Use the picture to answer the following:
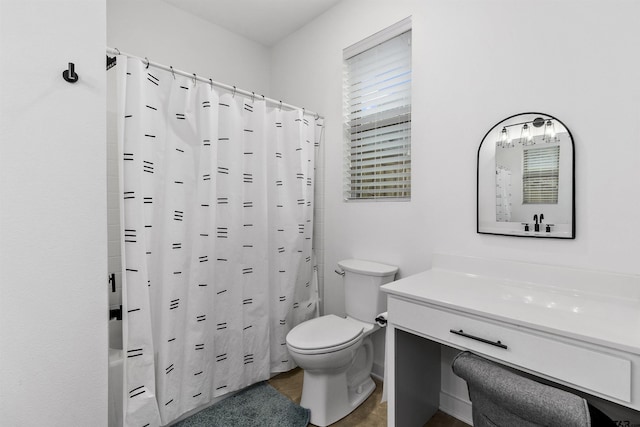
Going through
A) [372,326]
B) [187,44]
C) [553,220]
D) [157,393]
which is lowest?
[157,393]

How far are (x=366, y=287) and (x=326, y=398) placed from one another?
663 millimetres

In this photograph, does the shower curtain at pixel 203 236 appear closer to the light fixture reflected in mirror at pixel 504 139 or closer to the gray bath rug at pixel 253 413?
the gray bath rug at pixel 253 413

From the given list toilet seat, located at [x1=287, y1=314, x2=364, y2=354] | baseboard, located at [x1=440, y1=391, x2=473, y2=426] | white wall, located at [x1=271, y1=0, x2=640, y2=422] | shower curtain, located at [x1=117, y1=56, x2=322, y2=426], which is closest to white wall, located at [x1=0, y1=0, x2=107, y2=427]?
shower curtain, located at [x1=117, y1=56, x2=322, y2=426]

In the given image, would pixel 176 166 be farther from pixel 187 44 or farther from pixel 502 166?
pixel 502 166

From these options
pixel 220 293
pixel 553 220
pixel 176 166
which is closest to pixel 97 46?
pixel 176 166

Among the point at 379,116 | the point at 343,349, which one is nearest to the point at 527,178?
the point at 379,116

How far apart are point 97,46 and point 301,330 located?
5.45 ft

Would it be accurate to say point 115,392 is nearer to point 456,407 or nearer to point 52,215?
point 52,215

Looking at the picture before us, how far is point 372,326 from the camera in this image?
75.0 inches

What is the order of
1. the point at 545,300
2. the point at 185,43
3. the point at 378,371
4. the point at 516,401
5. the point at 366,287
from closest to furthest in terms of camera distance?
the point at 516,401
the point at 545,300
the point at 366,287
the point at 378,371
the point at 185,43

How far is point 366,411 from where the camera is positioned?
1.76 m

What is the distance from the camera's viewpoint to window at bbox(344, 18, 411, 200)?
1.94 m

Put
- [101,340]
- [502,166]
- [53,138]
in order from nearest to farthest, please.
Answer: [53,138] → [101,340] → [502,166]

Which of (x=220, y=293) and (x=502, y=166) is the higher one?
(x=502, y=166)
